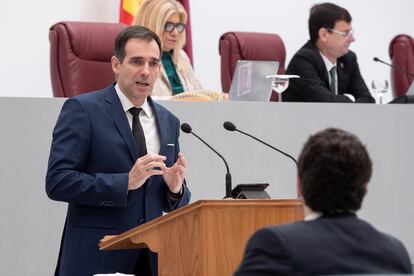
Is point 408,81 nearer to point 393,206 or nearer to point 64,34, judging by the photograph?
point 393,206

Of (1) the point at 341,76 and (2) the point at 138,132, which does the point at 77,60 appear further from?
(2) the point at 138,132

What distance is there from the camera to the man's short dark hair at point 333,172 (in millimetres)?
2004

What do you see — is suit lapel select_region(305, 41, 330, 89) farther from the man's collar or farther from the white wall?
the white wall

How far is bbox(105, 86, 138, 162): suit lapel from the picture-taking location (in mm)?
3469

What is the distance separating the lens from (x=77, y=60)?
5.79 meters

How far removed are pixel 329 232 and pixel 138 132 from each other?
5.35 ft

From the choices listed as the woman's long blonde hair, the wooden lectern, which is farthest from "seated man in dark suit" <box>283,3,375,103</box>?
the wooden lectern

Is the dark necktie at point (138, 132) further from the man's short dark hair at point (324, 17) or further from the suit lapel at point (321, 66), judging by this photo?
the man's short dark hair at point (324, 17)

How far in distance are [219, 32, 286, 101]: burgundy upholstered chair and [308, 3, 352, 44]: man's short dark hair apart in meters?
0.43

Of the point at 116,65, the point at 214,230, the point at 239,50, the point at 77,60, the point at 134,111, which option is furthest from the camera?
the point at 239,50

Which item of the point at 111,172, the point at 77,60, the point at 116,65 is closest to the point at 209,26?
the point at 77,60

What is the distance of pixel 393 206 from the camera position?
536cm

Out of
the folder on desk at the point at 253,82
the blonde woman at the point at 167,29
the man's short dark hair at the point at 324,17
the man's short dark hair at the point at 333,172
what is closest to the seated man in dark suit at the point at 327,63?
the man's short dark hair at the point at 324,17

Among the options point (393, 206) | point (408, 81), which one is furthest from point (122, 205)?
point (408, 81)
